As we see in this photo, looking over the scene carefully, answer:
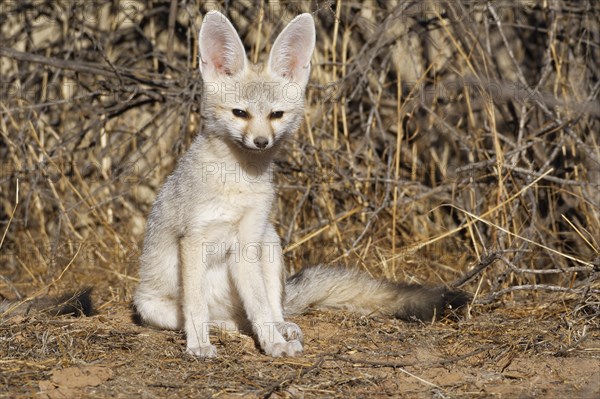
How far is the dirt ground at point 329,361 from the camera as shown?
2.78 metres

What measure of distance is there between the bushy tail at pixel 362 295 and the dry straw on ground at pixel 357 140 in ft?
1.12

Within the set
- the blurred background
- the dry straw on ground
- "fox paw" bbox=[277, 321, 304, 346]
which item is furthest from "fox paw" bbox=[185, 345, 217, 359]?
the blurred background

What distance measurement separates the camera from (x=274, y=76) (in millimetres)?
3727

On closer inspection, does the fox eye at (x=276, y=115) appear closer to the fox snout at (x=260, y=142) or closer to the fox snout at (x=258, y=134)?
the fox snout at (x=258, y=134)

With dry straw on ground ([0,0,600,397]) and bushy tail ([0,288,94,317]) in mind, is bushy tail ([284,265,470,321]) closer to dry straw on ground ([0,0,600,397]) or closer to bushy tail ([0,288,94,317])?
dry straw on ground ([0,0,600,397])

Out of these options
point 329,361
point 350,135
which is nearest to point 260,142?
point 329,361

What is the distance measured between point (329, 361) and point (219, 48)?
154 cm

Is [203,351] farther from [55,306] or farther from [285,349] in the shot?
[55,306]

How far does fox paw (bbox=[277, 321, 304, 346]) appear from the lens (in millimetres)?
3385

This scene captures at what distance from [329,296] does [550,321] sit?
108cm

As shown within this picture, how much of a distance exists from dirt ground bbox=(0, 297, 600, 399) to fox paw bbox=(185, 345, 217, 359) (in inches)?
1.6

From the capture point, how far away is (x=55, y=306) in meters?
3.73

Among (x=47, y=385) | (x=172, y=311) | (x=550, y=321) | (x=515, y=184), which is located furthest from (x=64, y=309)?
(x=515, y=184)

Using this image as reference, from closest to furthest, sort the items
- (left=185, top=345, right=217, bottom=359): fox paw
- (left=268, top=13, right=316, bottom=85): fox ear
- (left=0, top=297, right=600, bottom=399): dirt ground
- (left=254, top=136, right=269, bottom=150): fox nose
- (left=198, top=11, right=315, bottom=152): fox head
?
1. (left=0, top=297, right=600, bottom=399): dirt ground
2. (left=185, top=345, right=217, bottom=359): fox paw
3. (left=254, top=136, right=269, bottom=150): fox nose
4. (left=198, top=11, right=315, bottom=152): fox head
5. (left=268, top=13, right=316, bottom=85): fox ear
